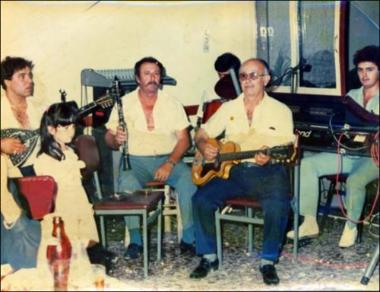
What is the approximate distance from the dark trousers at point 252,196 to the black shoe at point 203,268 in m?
0.08

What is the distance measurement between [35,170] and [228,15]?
1.80m

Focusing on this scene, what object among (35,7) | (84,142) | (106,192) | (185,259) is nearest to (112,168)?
(106,192)

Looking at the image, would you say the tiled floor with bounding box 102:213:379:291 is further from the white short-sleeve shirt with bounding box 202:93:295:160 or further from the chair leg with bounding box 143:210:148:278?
the white short-sleeve shirt with bounding box 202:93:295:160

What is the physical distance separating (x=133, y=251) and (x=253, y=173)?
1088 mm

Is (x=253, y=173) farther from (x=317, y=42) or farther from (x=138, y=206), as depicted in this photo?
(x=317, y=42)

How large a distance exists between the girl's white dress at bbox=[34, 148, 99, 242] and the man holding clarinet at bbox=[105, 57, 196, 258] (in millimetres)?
394

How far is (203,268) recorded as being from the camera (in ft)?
15.8

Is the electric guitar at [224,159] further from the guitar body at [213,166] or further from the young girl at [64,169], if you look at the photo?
the young girl at [64,169]

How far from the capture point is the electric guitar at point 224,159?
484 cm

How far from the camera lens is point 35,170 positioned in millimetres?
4758

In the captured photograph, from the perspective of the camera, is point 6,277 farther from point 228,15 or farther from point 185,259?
point 228,15

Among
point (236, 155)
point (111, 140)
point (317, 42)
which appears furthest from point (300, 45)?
point (111, 140)

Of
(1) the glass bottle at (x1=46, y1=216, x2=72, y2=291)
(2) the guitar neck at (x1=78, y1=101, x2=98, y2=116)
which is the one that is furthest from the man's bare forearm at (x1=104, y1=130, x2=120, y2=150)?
(1) the glass bottle at (x1=46, y1=216, x2=72, y2=291)

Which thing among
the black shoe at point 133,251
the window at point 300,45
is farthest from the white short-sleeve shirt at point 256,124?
the black shoe at point 133,251
